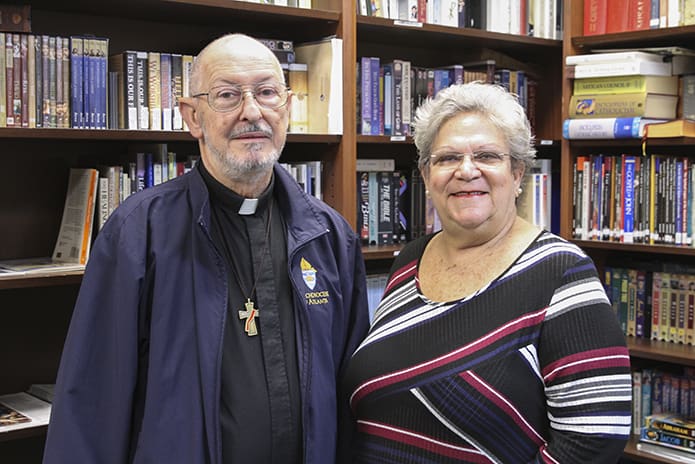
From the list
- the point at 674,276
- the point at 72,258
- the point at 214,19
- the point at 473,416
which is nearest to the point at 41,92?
the point at 72,258

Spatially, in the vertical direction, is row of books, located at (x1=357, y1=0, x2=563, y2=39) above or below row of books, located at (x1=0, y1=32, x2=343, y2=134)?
above

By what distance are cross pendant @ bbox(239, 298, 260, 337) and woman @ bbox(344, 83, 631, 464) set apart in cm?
29

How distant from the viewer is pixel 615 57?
325 centimetres

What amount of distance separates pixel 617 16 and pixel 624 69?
0.28 metres

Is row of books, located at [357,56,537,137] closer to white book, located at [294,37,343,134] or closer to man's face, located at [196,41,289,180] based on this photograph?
white book, located at [294,37,343,134]

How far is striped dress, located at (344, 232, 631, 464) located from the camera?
1.74 m

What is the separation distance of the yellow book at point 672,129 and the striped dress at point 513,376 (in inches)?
55.9

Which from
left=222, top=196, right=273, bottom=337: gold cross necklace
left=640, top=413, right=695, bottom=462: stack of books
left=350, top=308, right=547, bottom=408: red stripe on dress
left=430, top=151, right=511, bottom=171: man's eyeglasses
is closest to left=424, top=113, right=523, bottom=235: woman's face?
left=430, top=151, right=511, bottom=171: man's eyeglasses

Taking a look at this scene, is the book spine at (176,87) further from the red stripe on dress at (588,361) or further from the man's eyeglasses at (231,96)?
the red stripe on dress at (588,361)

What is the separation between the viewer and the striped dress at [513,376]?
1.74 metres

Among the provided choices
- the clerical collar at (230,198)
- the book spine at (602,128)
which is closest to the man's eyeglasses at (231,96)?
the clerical collar at (230,198)

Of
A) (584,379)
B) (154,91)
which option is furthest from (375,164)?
(584,379)

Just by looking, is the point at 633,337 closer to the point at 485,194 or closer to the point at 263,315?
the point at 485,194

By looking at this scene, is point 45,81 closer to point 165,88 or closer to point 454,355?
point 165,88
